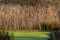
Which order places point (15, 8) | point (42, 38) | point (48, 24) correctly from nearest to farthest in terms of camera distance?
point (42, 38) < point (48, 24) < point (15, 8)

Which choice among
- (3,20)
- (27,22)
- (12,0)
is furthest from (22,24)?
(12,0)

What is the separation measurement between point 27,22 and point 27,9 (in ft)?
2.18

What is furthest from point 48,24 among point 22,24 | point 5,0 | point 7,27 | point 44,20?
point 5,0

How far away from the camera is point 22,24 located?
7.93 meters

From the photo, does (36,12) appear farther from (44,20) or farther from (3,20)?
(3,20)

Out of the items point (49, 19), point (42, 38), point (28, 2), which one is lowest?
point (42, 38)

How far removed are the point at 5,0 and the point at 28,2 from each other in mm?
863

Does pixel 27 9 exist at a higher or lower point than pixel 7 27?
higher

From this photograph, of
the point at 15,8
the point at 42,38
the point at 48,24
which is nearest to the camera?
the point at 42,38

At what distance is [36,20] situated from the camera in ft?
26.4

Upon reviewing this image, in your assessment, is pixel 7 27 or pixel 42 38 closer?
pixel 42 38

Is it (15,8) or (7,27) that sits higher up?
(15,8)

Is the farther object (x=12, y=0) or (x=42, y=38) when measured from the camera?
(x=12, y=0)

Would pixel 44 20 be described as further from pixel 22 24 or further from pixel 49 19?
pixel 22 24
